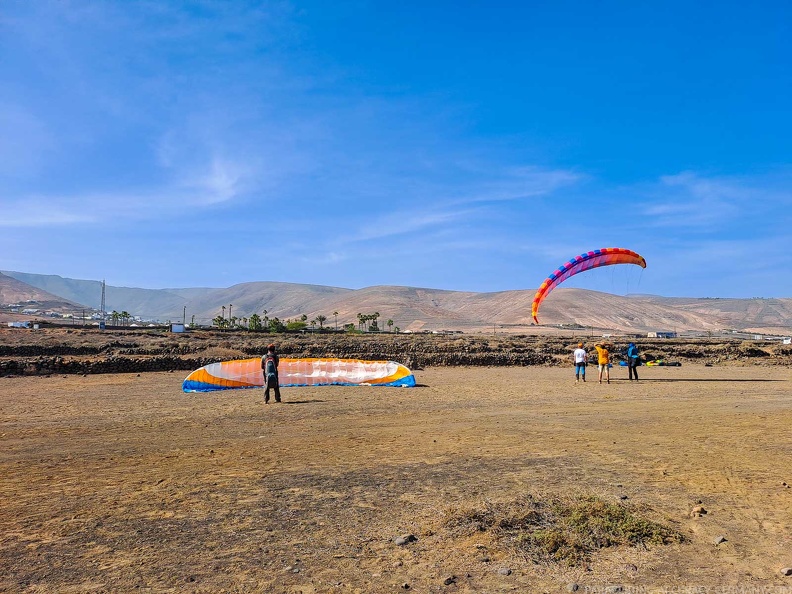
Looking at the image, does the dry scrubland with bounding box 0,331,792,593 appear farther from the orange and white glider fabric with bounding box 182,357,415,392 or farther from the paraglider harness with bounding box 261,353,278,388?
the orange and white glider fabric with bounding box 182,357,415,392

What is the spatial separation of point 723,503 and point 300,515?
4.72m

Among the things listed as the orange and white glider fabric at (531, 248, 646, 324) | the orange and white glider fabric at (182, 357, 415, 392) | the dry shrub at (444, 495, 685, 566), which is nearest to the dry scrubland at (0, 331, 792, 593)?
the dry shrub at (444, 495, 685, 566)

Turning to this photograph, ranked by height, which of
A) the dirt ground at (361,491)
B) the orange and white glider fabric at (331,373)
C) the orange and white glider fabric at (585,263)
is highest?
the orange and white glider fabric at (585,263)

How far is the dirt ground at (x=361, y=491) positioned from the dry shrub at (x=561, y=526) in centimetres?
16

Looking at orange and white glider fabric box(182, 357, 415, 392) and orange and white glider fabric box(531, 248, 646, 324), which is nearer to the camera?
orange and white glider fabric box(182, 357, 415, 392)

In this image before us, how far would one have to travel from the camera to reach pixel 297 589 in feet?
15.3

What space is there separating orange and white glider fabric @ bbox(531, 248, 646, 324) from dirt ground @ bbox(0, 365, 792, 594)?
1595 cm

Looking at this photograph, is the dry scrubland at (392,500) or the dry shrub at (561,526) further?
the dry shrub at (561,526)

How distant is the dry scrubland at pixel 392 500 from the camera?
16.2ft

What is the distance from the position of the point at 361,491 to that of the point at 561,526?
2.53 m

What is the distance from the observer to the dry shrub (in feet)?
17.6

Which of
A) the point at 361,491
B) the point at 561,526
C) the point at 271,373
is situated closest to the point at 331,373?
the point at 271,373

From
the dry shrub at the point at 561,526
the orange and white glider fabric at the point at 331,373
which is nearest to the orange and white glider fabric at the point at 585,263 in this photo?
the orange and white glider fabric at the point at 331,373

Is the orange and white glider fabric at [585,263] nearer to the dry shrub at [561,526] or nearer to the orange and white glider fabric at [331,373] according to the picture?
the orange and white glider fabric at [331,373]
